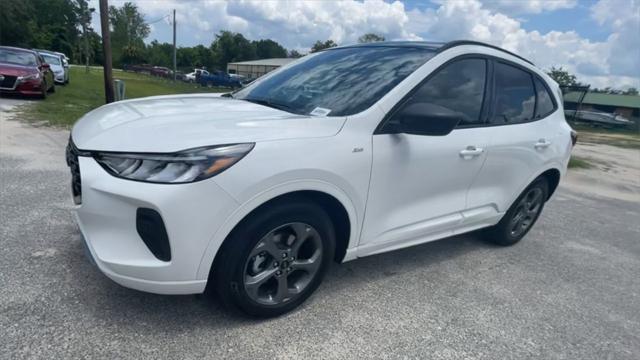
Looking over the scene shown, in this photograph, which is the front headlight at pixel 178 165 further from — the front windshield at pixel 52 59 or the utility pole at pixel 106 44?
the front windshield at pixel 52 59

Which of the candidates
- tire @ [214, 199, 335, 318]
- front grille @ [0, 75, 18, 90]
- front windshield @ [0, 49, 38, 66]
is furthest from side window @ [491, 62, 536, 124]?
front windshield @ [0, 49, 38, 66]

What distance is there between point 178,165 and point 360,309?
1.56 m

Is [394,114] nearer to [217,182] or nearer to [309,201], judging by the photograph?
[309,201]

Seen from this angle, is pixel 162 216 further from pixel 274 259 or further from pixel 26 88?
pixel 26 88

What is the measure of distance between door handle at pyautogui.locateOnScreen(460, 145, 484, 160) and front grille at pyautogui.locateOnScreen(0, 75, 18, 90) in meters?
12.3

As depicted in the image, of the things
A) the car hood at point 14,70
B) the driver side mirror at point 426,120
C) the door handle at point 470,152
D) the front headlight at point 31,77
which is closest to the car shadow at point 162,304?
the door handle at point 470,152

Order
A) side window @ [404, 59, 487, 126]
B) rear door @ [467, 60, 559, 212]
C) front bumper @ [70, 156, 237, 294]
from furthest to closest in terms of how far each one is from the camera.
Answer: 1. rear door @ [467, 60, 559, 212]
2. side window @ [404, 59, 487, 126]
3. front bumper @ [70, 156, 237, 294]

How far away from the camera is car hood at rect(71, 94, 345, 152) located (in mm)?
2270

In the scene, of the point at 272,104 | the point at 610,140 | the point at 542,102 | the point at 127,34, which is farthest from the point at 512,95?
the point at 127,34

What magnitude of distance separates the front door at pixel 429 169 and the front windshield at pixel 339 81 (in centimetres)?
21

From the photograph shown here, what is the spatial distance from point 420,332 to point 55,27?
274 feet

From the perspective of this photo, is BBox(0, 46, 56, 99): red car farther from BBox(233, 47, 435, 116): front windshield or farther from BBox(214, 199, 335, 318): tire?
BBox(214, 199, 335, 318): tire

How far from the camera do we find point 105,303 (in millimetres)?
2668

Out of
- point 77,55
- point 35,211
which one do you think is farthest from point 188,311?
point 77,55
